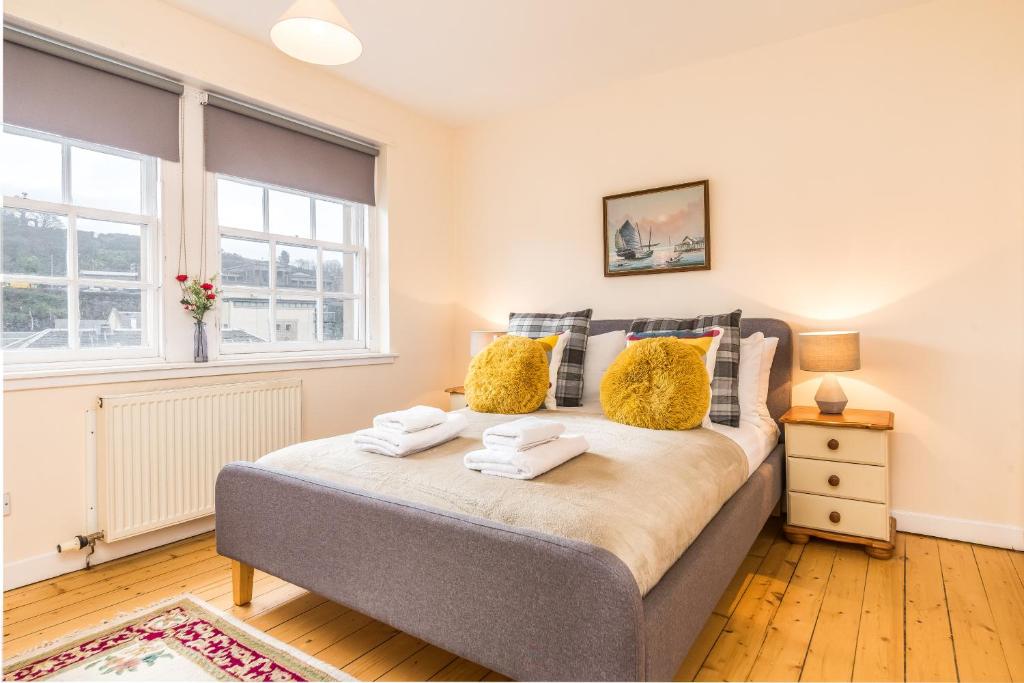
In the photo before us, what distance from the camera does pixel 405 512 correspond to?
171 centimetres

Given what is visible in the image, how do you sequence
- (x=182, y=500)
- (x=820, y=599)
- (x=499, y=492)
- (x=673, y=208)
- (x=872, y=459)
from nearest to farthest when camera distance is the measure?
(x=499, y=492) < (x=820, y=599) < (x=872, y=459) < (x=182, y=500) < (x=673, y=208)

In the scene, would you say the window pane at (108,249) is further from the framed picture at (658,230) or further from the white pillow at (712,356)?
the white pillow at (712,356)

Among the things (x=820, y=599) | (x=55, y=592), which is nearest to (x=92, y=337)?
(x=55, y=592)

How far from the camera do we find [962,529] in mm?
2807

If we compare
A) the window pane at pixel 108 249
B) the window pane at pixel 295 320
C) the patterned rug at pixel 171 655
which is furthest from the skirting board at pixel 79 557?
the window pane at pixel 108 249

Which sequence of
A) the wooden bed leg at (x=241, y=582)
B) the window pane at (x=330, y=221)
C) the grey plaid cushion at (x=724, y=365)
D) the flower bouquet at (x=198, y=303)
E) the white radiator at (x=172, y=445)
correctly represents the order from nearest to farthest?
the wooden bed leg at (x=241, y=582) < the white radiator at (x=172, y=445) < the grey plaid cushion at (x=724, y=365) < the flower bouquet at (x=198, y=303) < the window pane at (x=330, y=221)

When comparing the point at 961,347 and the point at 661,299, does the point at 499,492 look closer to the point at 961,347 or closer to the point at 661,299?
the point at 661,299

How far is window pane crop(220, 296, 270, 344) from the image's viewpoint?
3.22 m

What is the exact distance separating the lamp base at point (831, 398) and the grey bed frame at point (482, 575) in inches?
36.4

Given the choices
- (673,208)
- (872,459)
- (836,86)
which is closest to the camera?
(872,459)

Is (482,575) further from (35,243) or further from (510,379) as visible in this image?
(35,243)

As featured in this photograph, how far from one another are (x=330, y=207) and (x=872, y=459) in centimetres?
330

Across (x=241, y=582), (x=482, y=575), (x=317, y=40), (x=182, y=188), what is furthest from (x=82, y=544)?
(x=317, y=40)

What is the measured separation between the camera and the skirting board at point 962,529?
2705 millimetres
